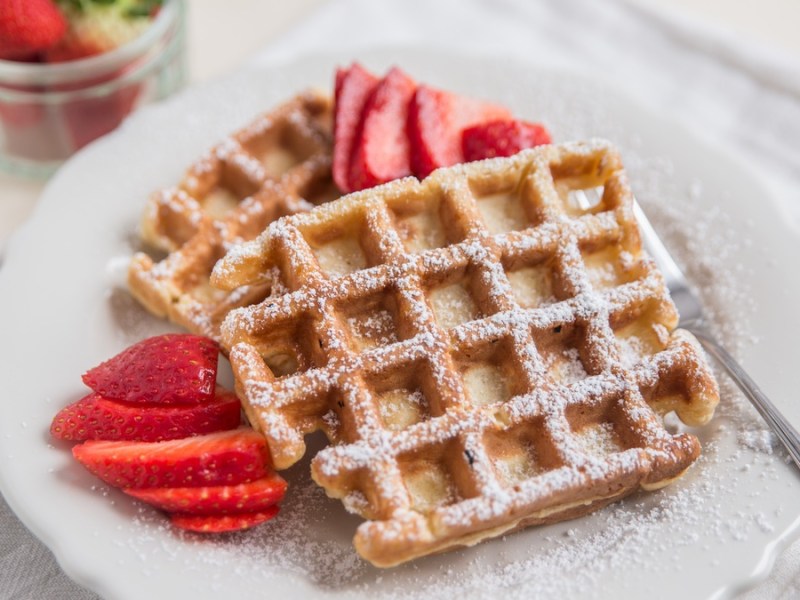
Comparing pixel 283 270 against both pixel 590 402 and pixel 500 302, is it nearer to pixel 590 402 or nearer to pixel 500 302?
pixel 500 302

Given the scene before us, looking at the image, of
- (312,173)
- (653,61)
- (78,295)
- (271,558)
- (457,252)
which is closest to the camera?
(271,558)

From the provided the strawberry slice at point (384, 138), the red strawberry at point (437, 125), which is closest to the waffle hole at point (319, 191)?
the strawberry slice at point (384, 138)

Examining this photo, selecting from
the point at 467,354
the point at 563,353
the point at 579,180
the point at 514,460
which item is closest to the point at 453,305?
the point at 467,354

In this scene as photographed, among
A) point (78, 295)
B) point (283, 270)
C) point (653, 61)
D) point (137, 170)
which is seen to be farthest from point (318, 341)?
point (653, 61)

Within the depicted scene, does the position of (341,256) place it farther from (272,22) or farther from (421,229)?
(272,22)

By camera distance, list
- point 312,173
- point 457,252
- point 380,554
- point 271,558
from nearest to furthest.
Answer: point 380,554 < point 271,558 < point 457,252 < point 312,173

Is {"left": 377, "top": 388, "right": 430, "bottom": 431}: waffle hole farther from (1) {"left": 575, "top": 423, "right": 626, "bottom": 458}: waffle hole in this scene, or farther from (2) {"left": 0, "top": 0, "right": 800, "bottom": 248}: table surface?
(2) {"left": 0, "top": 0, "right": 800, "bottom": 248}: table surface

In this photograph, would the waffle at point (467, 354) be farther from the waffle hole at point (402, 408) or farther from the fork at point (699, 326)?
the fork at point (699, 326)
